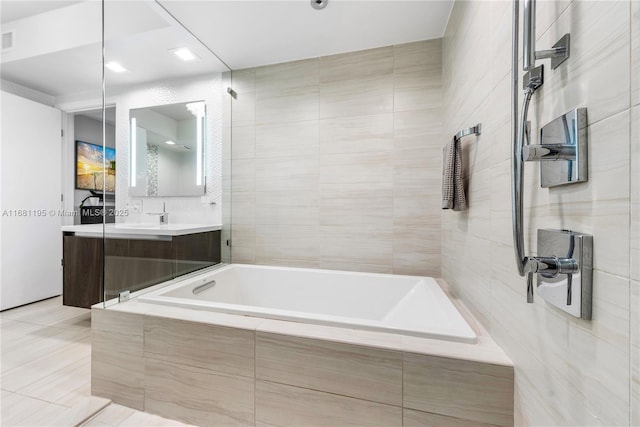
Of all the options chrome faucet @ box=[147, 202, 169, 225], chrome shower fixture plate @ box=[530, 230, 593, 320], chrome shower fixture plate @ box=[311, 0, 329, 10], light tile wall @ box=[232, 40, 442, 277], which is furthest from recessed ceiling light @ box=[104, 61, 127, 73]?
chrome shower fixture plate @ box=[530, 230, 593, 320]

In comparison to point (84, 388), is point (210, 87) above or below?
above

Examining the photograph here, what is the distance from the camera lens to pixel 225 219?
256 centimetres

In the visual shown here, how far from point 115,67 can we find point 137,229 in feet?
3.55

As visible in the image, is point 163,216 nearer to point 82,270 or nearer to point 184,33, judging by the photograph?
point 82,270

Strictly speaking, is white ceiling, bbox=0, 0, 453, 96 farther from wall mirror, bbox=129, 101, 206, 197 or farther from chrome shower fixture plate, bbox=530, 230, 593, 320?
chrome shower fixture plate, bbox=530, 230, 593, 320

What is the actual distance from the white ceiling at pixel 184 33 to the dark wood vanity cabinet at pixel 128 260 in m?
1.08

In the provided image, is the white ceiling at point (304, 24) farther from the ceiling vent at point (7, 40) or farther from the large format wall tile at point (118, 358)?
the large format wall tile at point (118, 358)

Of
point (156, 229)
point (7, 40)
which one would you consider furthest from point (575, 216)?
point (7, 40)

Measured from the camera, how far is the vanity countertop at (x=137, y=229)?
1.80 meters

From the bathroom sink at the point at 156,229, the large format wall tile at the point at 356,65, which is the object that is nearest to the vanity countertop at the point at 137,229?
the bathroom sink at the point at 156,229

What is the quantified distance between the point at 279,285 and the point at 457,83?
76.1 inches

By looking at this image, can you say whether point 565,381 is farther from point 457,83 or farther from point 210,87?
point 210,87

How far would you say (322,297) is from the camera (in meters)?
2.14

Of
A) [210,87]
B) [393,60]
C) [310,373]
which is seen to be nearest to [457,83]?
[393,60]
